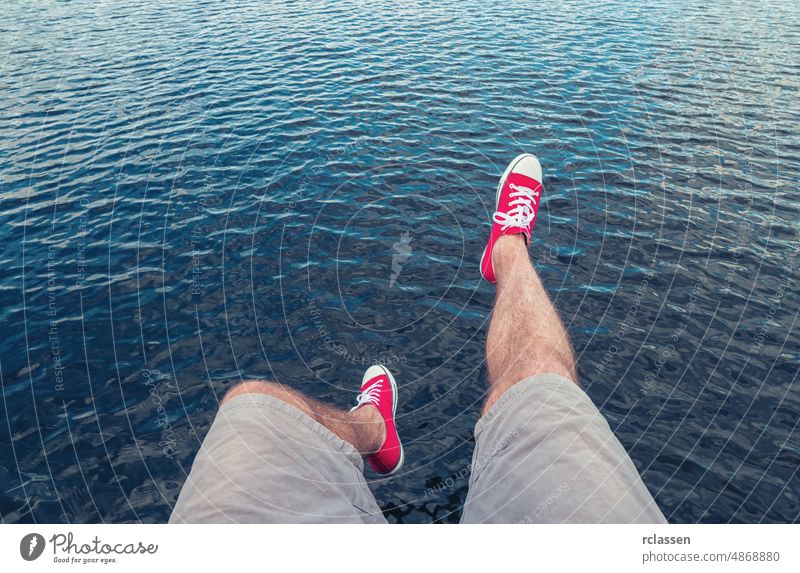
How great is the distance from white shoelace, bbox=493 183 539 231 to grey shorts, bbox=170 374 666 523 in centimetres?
350

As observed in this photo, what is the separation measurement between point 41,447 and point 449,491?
14.6 ft

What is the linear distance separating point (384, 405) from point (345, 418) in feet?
1.50

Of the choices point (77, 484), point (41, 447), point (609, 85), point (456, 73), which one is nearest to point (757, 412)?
point (77, 484)

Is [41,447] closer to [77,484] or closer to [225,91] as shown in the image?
[77,484]

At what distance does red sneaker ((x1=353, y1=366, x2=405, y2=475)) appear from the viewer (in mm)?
4977

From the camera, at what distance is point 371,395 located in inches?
216

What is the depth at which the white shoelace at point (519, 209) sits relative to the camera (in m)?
7.08

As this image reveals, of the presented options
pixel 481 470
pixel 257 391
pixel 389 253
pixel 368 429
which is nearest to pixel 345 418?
pixel 368 429

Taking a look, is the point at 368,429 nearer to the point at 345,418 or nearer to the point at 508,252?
the point at 345,418

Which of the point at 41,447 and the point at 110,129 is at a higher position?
the point at 110,129

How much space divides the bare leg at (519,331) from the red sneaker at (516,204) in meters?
0.20
